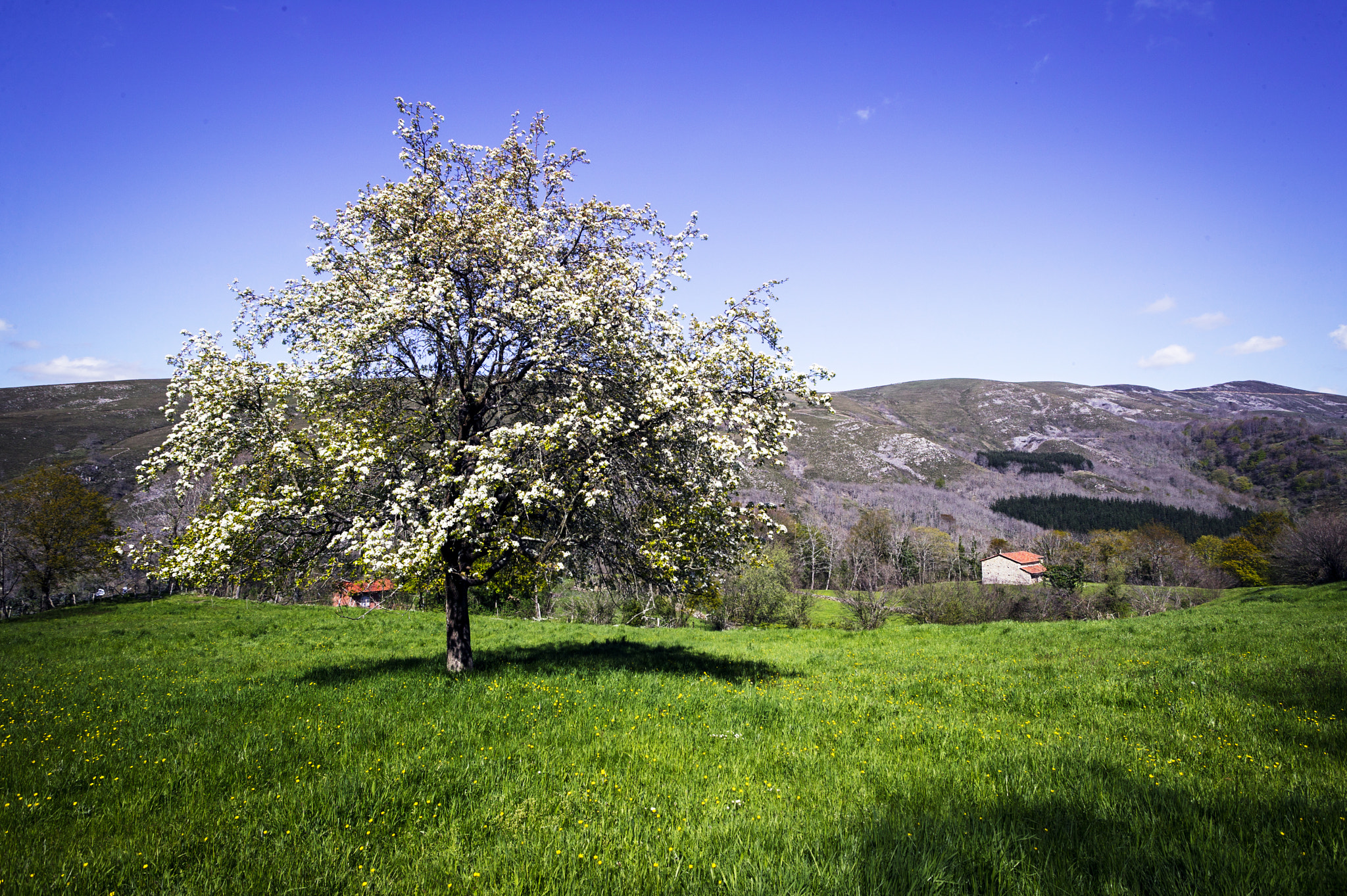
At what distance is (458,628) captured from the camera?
14.1 meters

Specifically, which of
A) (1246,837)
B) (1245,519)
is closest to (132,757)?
(1246,837)

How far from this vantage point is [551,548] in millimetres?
12352

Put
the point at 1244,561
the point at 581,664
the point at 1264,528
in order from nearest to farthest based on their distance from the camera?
the point at 581,664, the point at 1244,561, the point at 1264,528

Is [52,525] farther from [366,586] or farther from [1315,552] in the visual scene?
[1315,552]

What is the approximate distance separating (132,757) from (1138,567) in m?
133

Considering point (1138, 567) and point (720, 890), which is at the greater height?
point (720, 890)

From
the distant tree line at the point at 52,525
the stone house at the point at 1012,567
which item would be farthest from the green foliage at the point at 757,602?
the stone house at the point at 1012,567

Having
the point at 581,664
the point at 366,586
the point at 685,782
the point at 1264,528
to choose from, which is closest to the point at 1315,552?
the point at 1264,528

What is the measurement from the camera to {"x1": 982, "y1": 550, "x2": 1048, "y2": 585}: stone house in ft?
459

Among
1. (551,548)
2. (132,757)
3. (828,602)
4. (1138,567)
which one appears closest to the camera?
(132,757)

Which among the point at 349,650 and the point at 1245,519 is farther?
the point at 1245,519

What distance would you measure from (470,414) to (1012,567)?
518ft

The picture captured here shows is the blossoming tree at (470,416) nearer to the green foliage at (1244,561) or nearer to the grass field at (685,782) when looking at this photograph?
the grass field at (685,782)

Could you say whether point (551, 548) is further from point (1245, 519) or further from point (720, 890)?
point (1245, 519)
